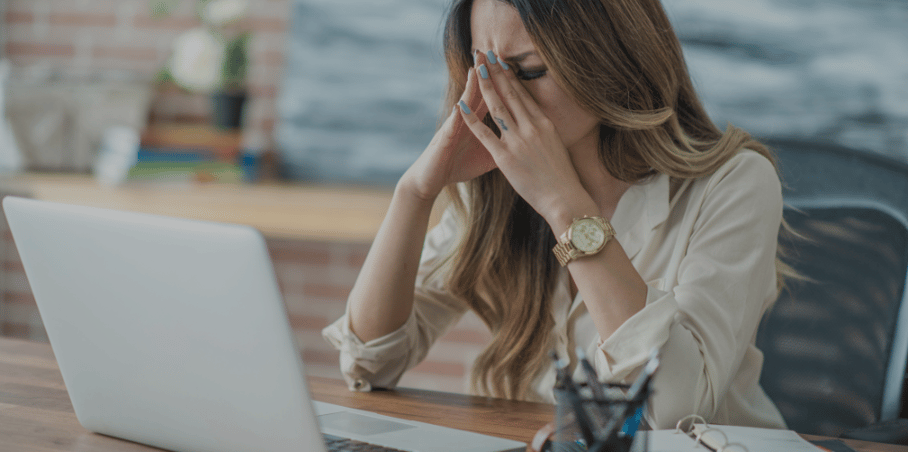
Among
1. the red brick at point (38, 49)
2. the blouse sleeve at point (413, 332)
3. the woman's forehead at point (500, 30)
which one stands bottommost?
the blouse sleeve at point (413, 332)

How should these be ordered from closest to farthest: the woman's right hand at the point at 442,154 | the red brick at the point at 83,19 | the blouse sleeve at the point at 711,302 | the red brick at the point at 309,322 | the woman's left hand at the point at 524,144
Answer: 1. the blouse sleeve at the point at 711,302
2. the woman's left hand at the point at 524,144
3. the woman's right hand at the point at 442,154
4. the red brick at the point at 309,322
5. the red brick at the point at 83,19

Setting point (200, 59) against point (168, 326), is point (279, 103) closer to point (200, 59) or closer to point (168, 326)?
point (200, 59)

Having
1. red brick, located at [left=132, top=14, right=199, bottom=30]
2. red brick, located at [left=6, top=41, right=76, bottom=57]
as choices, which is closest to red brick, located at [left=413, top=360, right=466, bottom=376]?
red brick, located at [left=132, top=14, right=199, bottom=30]

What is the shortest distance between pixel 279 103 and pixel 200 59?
0.28 m

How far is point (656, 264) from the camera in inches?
44.9

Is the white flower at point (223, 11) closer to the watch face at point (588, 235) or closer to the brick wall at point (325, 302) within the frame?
the brick wall at point (325, 302)

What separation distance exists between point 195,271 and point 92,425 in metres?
0.27

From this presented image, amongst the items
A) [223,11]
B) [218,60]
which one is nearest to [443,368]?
[218,60]

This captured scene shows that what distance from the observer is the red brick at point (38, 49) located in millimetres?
2730

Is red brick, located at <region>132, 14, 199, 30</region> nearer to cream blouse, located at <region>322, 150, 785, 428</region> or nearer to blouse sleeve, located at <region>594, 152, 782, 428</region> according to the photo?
cream blouse, located at <region>322, 150, 785, 428</region>

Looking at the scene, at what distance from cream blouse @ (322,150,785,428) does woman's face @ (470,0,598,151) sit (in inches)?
6.3

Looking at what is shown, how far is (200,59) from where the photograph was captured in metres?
2.49

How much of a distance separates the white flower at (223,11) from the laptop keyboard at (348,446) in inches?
81.2

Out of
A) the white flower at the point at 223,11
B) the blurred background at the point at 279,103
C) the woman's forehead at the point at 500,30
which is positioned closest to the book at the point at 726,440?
the woman's forehead at the point at 500,30
